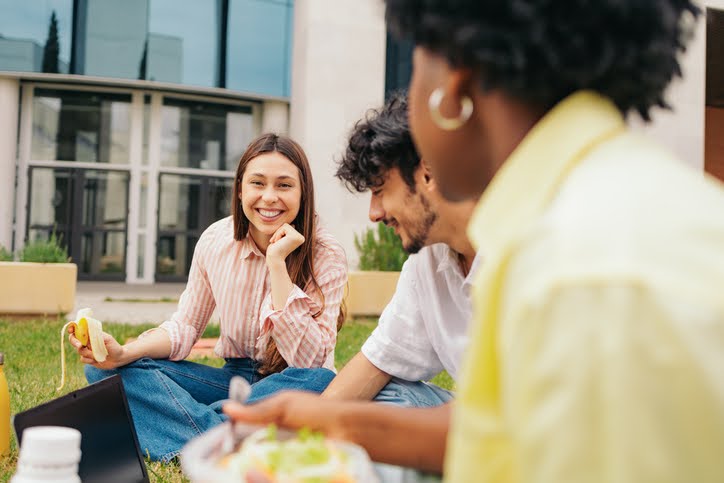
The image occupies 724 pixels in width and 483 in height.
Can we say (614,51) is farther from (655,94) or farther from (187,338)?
(187,338)

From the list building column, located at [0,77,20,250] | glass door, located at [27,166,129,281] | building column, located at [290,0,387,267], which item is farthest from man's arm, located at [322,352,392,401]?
glass door, located at [27,166,129,281]

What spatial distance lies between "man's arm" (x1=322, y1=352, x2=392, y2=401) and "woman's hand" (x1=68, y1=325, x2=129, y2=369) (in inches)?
36.2

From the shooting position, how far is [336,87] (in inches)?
462

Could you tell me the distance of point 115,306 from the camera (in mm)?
9625

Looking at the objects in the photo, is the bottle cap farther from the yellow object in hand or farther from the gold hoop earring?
the yellow object in hand

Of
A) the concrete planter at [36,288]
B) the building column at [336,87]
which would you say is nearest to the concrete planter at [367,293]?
the building column at [336,87]

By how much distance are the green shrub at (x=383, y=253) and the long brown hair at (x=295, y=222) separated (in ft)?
19.7

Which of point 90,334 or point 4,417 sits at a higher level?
point 90,334

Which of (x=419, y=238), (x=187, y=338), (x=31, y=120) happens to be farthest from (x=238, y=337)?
(x=31, y=120)

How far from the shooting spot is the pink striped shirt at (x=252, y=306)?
306cm

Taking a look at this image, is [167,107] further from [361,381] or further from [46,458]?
[46,458]

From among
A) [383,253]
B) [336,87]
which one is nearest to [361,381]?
[383,253]

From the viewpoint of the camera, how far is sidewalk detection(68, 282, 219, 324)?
847 cm

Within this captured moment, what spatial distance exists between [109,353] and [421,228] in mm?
1357
